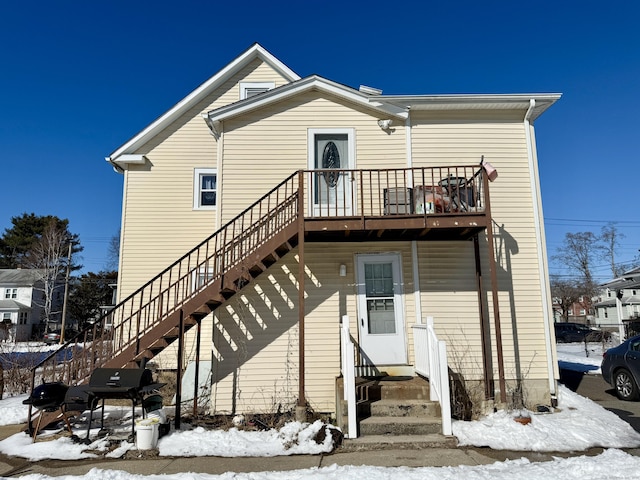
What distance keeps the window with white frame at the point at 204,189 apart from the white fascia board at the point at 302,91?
3.15 meters

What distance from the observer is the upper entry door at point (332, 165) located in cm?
862

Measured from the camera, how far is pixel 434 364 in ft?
21.9

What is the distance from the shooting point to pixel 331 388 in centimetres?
793

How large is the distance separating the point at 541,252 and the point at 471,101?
3.51 meters

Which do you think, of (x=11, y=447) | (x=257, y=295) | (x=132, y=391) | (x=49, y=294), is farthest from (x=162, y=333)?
(x=49, y=294)

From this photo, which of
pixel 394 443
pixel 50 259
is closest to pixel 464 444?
pixel 394 443

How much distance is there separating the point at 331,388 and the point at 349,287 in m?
1.98


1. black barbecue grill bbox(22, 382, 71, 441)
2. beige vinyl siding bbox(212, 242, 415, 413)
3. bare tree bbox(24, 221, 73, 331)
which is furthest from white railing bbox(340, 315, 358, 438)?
bare tree bbox(24, 221, 73, 331)

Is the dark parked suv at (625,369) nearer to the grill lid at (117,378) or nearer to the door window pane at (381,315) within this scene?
the door window pane at (381,315)

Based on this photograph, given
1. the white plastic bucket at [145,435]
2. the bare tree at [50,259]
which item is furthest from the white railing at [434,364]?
the bare tree at [50,259]

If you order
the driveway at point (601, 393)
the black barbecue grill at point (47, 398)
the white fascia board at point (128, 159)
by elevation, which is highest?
the white fascia board at point (128, 159)

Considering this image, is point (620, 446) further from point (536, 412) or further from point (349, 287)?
point (349, 287)

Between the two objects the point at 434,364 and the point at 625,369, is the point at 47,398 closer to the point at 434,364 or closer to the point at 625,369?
the point at 434,364

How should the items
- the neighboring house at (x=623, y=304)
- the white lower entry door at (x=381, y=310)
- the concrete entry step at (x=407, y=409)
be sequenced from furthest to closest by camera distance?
the neighboring house at (x=623, y=304) → the white lower entry door at (x=381, y=310) → the concrete entry step at (x=407, y=409)
